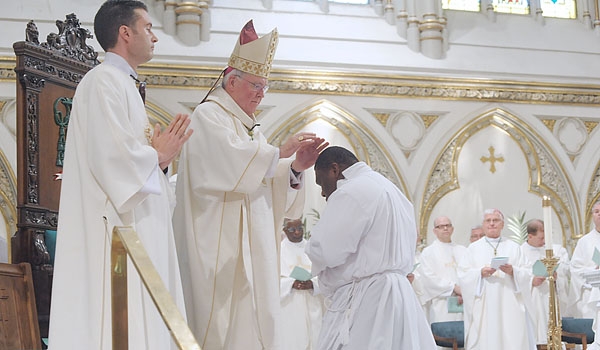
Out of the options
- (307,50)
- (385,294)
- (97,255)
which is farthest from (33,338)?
(307,50)

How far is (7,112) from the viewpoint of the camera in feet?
34.9

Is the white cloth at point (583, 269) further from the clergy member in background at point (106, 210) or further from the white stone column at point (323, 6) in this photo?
the clergy member in background at point (106, 210)

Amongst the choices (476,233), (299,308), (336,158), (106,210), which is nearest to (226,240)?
(106,210)

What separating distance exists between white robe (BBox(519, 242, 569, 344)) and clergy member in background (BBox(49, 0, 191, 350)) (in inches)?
268

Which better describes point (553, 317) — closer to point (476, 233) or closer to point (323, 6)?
point (476, 233)

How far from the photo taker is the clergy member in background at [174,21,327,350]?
4684mm

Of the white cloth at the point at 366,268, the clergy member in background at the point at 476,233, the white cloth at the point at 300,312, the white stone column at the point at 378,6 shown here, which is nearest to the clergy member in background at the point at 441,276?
the clergy member in background at the point at 476,233

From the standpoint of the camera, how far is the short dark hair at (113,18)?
433cm

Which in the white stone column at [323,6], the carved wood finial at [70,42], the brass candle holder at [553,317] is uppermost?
the white stone column at [323,6]

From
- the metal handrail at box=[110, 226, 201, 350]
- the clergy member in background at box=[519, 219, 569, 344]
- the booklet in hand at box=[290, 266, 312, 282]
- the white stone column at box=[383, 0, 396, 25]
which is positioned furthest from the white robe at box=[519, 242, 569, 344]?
the metal handrail at box=[110, 226, 201, 350]

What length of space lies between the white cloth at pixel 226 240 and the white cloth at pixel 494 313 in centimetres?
588

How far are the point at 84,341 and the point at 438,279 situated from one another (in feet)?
25.4

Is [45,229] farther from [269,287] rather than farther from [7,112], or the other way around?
[7,112]

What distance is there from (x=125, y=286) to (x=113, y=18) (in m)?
1.56
